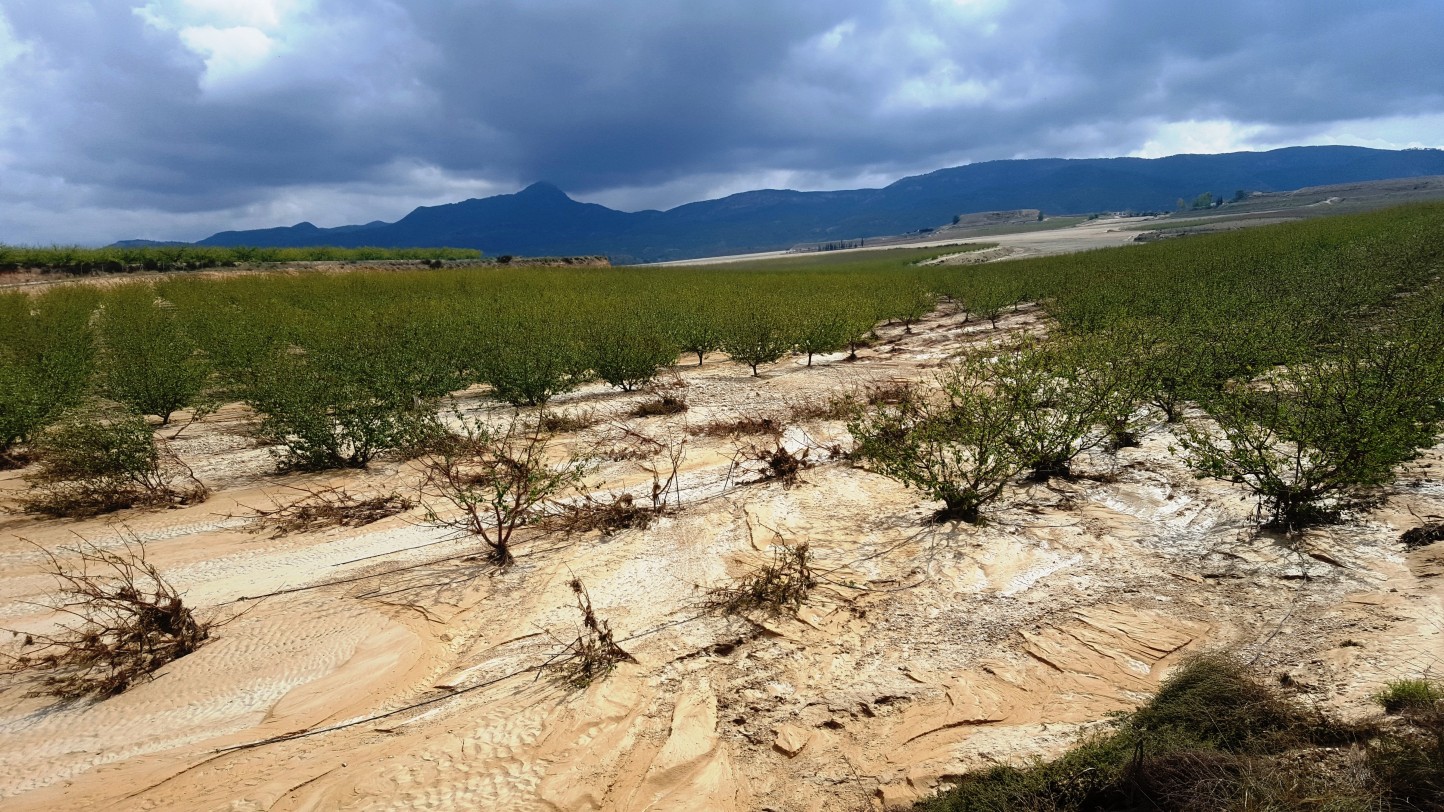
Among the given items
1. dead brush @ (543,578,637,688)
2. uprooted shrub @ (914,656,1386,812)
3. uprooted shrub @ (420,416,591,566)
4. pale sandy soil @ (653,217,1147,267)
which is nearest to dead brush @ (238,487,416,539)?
uprooted shrub @ (420,416,591,566)

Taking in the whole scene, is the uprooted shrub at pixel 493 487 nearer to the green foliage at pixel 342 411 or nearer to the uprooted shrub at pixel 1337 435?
the green foliage at pixel 342 411

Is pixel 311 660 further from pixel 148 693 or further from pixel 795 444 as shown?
pixel 795 444

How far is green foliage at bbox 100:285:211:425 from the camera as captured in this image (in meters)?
10.1

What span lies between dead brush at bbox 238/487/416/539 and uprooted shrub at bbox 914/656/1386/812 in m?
6.15

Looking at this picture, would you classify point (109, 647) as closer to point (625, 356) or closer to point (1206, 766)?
point (1206, 766)

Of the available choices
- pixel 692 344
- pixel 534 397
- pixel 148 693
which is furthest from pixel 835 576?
pixel 692 344

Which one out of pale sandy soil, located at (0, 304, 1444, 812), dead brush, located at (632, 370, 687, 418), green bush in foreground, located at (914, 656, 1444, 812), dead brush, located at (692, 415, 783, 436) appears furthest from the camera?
dead brush, located at (632, 370, 687, 418)

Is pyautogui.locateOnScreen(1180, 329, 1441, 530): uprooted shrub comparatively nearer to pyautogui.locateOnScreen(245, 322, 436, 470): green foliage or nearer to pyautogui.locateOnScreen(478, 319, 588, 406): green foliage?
pyautogui.locateOnScreen(245, 322, 436, 470): green foliage

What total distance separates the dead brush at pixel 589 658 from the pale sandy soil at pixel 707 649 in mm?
103

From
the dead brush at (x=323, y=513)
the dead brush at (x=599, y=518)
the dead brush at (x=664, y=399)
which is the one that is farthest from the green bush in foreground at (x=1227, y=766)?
the dead brush at (x=664, y=399)

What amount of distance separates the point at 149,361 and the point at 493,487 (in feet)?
30.0

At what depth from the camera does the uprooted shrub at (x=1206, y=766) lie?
2.51 meters

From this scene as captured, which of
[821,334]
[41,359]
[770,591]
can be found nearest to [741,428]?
[770,591]

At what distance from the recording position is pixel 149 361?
11.5 meters
